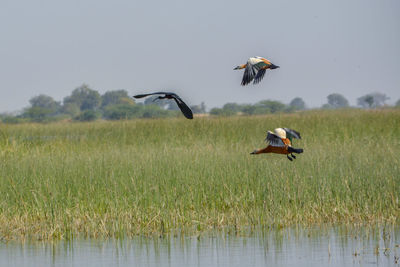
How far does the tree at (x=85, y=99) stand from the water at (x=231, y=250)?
8433cm

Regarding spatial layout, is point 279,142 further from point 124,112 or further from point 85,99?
point 85,99

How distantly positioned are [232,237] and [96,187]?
2048mm

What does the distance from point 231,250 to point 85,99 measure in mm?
94729

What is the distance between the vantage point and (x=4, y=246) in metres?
7.83

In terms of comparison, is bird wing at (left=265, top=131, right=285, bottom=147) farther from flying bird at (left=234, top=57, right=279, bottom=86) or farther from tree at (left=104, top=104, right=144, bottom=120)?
tree at (left=104, top=104, right=144, bottom=120)

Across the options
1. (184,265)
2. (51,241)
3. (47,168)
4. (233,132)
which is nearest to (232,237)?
(184,265)

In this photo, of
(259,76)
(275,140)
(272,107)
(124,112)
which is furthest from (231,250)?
(272,107)

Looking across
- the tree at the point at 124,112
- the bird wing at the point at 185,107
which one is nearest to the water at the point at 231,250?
the bird wing at the point at 185,107

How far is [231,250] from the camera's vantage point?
7418 millimetres

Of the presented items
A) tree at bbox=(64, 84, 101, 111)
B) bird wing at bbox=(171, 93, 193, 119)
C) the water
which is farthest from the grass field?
tree at bbox=(64, 84, 101, 111)

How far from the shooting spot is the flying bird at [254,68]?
6.24 meters

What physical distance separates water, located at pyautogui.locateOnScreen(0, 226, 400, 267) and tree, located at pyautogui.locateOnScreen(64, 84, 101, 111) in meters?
84.3

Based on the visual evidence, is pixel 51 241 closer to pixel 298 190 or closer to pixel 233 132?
pixel 298 190

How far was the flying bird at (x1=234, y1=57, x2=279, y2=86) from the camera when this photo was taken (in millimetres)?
6238
